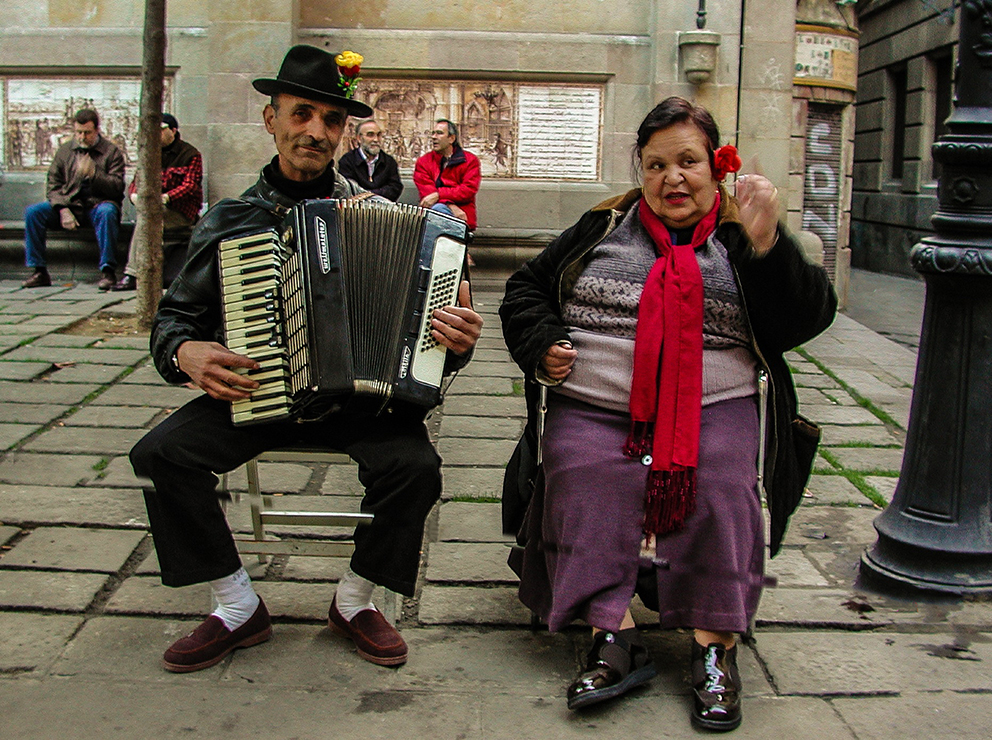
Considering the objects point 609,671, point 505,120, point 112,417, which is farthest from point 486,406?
point 505,120

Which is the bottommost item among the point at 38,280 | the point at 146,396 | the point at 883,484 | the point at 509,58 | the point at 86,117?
the point at 883,484

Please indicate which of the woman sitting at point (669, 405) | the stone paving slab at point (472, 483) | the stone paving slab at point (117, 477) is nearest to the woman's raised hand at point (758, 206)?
the woman sitting at point (669, 405)

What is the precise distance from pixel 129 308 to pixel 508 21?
4138 mm

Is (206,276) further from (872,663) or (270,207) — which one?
(872,663)

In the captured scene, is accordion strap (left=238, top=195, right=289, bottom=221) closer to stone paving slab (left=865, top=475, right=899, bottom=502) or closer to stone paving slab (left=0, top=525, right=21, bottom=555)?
stone paving slab (left=0, top=525, right=21, bottom=555)

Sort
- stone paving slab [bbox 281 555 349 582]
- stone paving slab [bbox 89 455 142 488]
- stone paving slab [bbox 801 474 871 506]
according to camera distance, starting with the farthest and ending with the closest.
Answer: stone paving slab [bbox 801 474 871 506], stone paving slab [bbox 89 455 142 488], stone paving slab [bbox 281 555 349 582]

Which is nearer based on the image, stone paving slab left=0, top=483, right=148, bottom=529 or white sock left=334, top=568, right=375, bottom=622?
white sock left=334, top=568, right=375, bottom=622

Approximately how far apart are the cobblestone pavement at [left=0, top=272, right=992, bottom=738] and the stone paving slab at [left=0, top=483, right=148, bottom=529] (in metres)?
0.01

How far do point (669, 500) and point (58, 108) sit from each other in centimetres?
856

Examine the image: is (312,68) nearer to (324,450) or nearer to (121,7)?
(324,450)

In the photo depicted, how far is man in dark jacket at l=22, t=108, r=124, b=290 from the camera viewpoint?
355 inches

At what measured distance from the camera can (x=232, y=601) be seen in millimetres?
3041

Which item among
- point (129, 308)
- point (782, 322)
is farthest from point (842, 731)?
point (129, 308)

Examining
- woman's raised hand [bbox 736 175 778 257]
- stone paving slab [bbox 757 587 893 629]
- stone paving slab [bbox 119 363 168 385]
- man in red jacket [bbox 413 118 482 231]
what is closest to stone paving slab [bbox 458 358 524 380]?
stone paving slab [bbox 119 363 168 385]
